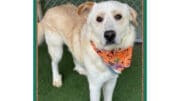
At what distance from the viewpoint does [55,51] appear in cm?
183

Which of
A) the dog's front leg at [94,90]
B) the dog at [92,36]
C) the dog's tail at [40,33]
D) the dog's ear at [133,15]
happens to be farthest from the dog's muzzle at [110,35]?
the dog's tail at [40,33]

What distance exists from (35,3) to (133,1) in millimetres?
375

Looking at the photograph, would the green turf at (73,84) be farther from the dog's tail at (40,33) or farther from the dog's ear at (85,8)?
the dog's ear at (85,8)

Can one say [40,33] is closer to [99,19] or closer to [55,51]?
[55,51]

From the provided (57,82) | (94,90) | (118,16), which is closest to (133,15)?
(118,16)

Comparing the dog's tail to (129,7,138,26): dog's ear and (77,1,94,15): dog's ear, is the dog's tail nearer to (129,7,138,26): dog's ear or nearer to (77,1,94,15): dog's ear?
(77,1,94,15): dog's ear

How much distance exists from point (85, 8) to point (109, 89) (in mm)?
340

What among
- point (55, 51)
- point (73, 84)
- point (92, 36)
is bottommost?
point (73, 84)

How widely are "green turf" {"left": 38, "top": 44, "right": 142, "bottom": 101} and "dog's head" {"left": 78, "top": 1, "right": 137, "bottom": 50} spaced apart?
0.22m

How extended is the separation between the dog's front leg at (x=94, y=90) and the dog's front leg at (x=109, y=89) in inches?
1.7

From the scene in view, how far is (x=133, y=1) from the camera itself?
1772mm

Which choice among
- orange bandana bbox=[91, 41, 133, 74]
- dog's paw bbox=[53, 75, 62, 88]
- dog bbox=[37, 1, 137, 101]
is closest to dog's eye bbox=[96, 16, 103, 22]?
dog bbox=[37, 1, 137, 101]

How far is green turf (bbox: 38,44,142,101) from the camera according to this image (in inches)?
71.3

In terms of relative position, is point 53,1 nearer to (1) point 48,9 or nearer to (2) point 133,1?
(1) point 48,9
